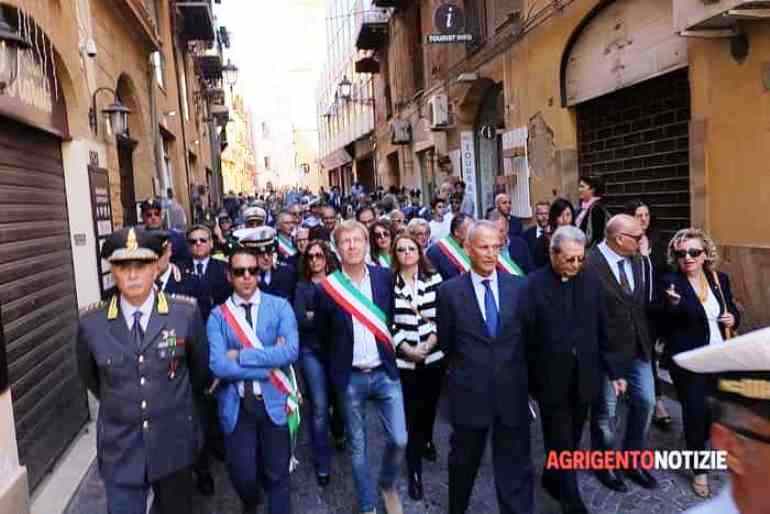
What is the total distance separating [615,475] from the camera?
439 cm

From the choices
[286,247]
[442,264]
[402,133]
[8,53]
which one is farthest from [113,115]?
[402,133]

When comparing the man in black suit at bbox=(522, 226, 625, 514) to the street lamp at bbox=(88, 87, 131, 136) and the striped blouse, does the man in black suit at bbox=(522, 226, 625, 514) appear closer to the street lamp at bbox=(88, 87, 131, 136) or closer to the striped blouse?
the striped blouse

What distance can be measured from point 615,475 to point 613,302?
120 cm

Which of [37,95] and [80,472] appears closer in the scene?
[80,472]

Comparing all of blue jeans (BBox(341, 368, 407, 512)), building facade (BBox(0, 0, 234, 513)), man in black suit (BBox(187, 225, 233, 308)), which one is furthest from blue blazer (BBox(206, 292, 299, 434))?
man in black suit (BBox(187, 225, 233, 308))

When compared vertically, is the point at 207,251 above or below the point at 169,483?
above

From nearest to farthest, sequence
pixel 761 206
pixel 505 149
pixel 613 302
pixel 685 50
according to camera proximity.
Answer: pixel 613 302, pixel 761 206, pixel 685 50, pixel 505 149

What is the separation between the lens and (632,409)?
4.41m

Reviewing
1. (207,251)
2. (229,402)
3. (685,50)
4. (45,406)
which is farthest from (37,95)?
(685,50)

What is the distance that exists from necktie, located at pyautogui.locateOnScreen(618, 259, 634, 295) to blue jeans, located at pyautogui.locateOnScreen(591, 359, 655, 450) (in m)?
0.47

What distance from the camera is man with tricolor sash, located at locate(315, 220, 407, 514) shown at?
397 cm

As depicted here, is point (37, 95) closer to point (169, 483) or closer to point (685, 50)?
point (169, 483)

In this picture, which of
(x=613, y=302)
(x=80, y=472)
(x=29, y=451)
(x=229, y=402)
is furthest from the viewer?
(x=80, y=472)

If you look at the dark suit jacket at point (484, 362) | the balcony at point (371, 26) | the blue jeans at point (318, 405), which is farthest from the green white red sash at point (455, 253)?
the balcony at point (371, 26)
